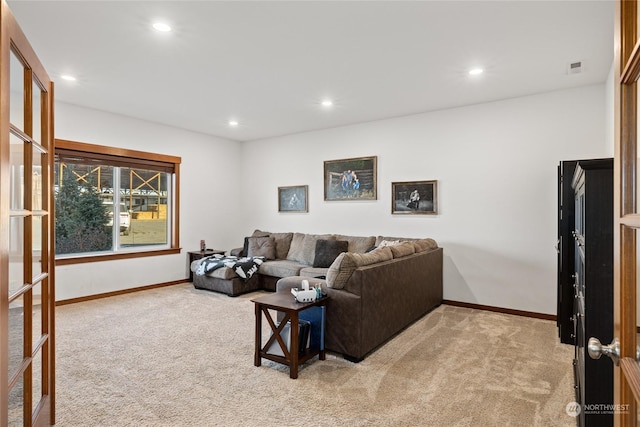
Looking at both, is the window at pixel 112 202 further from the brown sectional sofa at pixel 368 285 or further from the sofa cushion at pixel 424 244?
the sofa cushion at pixel 424 244

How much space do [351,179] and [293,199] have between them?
1277 mm

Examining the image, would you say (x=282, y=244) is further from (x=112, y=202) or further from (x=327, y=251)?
(x=112, y=202)

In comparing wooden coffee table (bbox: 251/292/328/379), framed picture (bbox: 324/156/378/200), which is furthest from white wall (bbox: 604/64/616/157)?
wooden coffee table (bbox: 251/292/328/379)

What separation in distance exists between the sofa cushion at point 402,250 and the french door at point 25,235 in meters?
2.84

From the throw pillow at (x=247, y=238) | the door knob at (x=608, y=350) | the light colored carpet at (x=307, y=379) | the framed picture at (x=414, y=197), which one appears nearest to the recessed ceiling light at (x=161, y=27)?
the light colored carpet at (x=307, y=379)

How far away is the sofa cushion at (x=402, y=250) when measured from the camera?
3.69m

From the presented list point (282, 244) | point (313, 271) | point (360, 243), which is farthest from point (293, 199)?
point (313, 271)

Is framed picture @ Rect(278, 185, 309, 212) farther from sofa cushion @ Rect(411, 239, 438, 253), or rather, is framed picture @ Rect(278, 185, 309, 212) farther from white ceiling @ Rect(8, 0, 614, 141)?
sofa cushion @ Rect(411, 239, 438, 253)

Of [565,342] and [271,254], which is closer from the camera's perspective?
[565,342]

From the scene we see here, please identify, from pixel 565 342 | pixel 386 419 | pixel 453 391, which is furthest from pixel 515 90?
pixel 386 419

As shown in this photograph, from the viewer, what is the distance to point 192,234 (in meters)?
6.31

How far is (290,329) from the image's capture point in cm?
275

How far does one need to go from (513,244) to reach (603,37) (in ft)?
7.68

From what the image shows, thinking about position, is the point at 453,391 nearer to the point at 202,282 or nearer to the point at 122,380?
the point at 122,380
